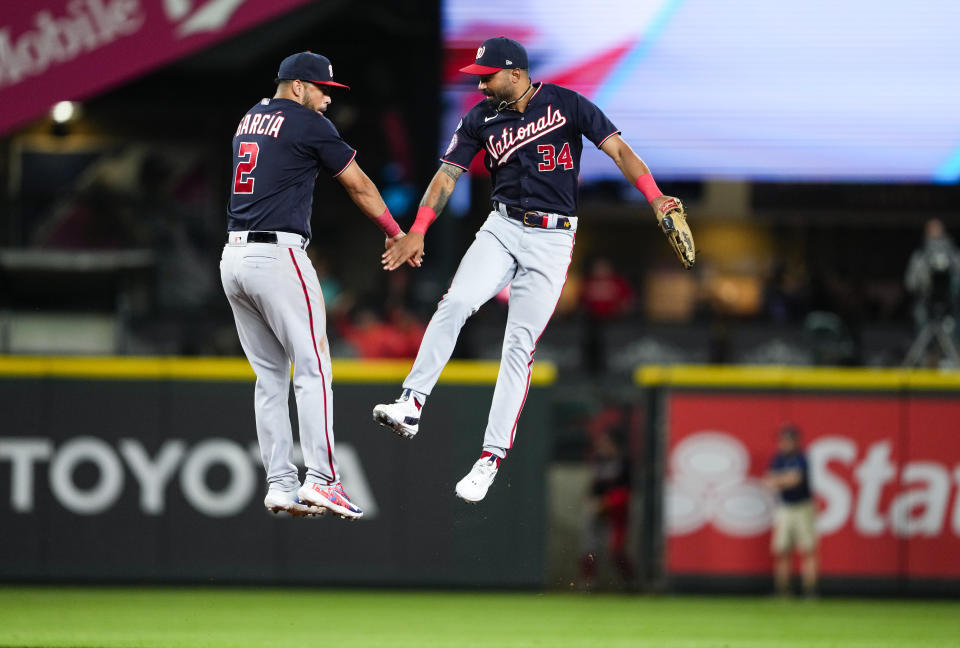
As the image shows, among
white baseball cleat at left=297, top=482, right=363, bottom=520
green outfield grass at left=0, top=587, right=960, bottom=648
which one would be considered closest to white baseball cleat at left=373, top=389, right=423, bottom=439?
white baseball cleat at left=297, top=482, right=363, bottom=520

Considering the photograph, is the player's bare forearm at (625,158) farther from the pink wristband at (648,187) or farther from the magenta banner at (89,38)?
the magenta banner at (89,38)

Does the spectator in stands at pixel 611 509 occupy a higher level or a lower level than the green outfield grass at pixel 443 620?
higher

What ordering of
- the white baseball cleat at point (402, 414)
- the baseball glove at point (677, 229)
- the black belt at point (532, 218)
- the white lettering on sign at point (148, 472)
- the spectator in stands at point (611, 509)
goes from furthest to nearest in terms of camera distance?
1. the spectator in stands at point (611, 509)
2. the white lettering on sign at point (148, 472)
3. the black belt at point (532, 218)
4. the white baseball cleat at point (402, 414)
5. the baseball glove at point (677, 229)

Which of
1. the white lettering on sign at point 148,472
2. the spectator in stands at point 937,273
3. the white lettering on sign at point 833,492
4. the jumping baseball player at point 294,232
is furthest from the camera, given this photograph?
the white lettering on sign at point 833,492

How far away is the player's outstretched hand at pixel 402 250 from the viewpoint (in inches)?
329

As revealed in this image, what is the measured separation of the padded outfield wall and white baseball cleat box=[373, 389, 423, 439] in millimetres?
7154

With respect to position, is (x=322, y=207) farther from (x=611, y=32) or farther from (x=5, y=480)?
(x=5, y=480)

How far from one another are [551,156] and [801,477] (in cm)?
851

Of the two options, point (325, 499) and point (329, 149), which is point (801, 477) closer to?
point (325, 499)

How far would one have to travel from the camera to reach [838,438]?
54.4 feet

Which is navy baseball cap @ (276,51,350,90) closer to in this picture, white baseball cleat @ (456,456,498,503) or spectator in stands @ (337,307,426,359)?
white baseball cleat @ (456,456,498,503)

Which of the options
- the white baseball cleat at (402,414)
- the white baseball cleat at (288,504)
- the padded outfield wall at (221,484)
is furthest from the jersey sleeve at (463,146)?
the padded outfield wall at (221,484)

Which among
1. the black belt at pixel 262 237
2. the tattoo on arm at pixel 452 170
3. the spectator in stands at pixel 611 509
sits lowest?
the spectator in stands at pixel 611 509

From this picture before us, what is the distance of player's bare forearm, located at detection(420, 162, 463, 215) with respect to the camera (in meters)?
8.62
